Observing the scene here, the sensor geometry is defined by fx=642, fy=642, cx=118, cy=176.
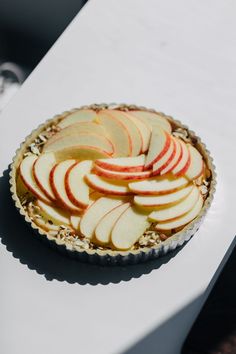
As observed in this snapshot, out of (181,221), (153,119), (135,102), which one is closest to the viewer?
(181,221)

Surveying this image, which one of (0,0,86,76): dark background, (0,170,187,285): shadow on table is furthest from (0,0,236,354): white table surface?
(0,0,86,76): dark background

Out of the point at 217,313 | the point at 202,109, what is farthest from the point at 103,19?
the point at 217,313

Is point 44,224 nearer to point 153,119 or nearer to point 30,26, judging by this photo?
point 153,119

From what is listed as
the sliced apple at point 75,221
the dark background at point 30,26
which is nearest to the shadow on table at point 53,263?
the sliced apple at point 75,221

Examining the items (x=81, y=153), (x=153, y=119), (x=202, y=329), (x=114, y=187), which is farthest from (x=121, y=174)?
(x=202, y=329)

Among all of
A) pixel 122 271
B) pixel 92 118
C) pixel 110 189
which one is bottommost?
pixel 122 271

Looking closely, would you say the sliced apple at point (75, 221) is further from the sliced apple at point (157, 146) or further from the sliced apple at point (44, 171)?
the sliced apple at point (157, 146)

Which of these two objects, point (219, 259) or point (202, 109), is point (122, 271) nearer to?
point (219, 259)
